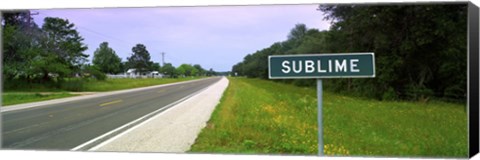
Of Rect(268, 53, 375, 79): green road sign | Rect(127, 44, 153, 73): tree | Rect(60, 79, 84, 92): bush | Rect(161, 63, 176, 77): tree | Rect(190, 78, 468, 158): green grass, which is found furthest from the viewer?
Rect(60, 79, 84, 92): bush

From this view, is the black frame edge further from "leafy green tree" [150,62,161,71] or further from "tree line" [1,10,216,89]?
"leafy green tree" [150,62,161,71]

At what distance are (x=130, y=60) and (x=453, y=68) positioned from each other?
8.98 metres

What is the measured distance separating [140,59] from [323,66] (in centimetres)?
415

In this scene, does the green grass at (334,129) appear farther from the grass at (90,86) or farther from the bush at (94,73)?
the bush at (94,73)

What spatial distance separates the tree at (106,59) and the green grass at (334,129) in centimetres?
219

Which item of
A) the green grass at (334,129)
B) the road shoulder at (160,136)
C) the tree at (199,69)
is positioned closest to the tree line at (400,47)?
the green grass at (334,129)

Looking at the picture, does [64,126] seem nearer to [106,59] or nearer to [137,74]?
[137,74]

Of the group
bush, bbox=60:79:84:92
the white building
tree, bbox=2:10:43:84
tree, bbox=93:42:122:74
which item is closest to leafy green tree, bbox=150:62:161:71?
the white building

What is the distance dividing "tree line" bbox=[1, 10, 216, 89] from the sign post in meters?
3.17

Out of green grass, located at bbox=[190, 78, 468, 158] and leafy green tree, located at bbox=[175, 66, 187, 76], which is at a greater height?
leafy green tree, located at bbox=[175, 66, 187, 76]

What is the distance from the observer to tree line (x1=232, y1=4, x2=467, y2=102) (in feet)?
34.3

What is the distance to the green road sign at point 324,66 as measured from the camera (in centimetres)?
421

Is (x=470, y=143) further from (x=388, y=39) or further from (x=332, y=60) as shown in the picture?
(x=388, y=39)

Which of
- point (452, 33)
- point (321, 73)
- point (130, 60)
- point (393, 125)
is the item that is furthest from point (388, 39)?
point (321, 73)
